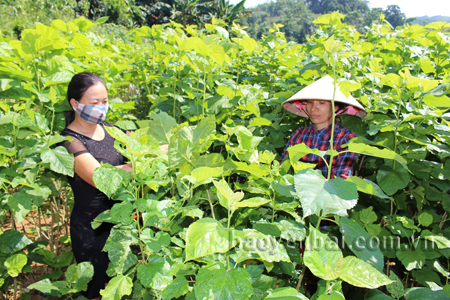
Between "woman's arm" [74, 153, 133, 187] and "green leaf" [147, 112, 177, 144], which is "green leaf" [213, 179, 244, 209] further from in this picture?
"woman's arm" [74, 153, 133, 187]

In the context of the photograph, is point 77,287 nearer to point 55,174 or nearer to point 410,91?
point 55,174

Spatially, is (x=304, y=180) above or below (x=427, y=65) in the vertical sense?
below

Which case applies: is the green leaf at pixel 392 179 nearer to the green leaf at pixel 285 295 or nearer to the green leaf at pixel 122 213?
the green leaf at pixel 285 295

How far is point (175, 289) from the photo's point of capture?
0.83 meters

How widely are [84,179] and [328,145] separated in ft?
5.36

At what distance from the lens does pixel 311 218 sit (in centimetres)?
110

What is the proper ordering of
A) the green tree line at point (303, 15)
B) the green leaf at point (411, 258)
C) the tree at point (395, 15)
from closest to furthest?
the green leaf at point (411, 258), the green tree line at point (303, 15), the tree at point (395, 15)

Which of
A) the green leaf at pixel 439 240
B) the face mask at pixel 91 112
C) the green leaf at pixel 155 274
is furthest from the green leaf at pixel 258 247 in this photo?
the face mask at pixel 91 112

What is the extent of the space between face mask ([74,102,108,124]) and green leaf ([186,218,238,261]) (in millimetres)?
1460

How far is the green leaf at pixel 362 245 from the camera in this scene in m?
0.94

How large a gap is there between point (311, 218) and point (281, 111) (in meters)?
1.46

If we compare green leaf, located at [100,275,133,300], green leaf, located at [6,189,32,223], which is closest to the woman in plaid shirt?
green leaf, located at [100,275,133,300]

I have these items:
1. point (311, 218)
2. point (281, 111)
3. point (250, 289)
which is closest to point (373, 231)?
point (311, 218)

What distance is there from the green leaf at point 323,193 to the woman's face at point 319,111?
1236 millimetres
